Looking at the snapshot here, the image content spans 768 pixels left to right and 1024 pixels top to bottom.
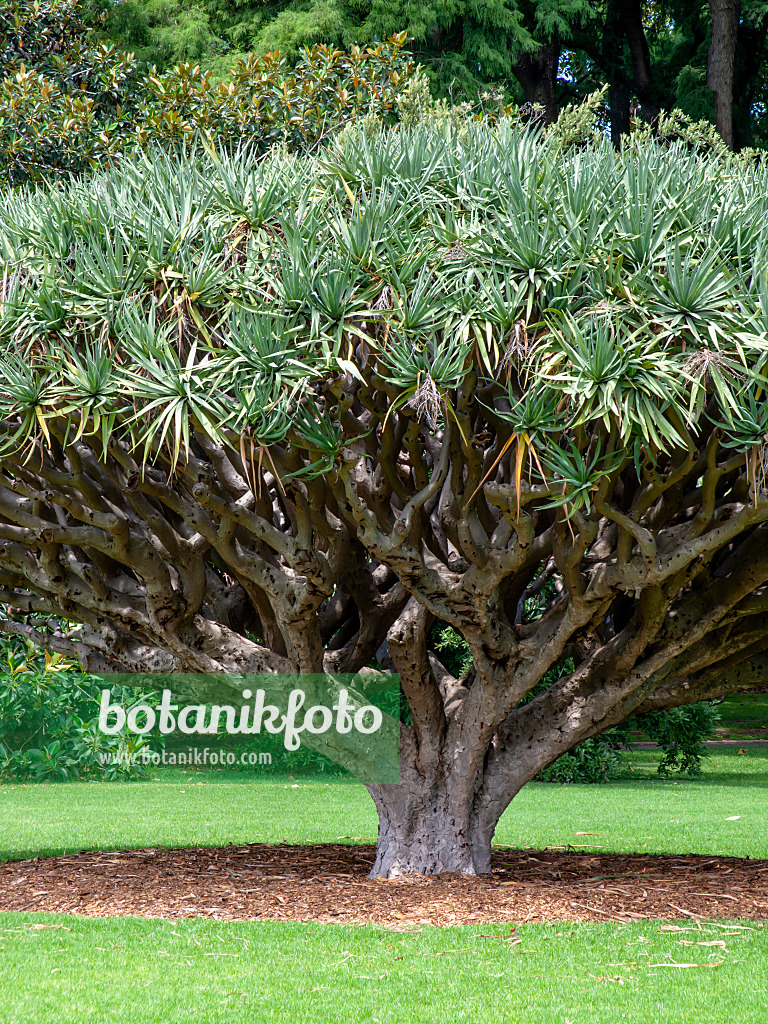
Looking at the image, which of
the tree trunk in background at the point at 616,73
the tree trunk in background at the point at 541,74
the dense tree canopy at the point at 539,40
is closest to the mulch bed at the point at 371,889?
the dense tree canopy at the point at 539,40

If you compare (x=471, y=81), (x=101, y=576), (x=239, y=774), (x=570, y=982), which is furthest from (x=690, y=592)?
(x=239, y=774)

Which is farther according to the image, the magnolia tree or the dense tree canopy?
the dense tree canopy

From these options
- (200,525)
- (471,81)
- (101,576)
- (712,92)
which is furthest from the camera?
(712,92)

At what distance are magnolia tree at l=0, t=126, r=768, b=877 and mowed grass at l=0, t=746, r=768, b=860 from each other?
13.1ft

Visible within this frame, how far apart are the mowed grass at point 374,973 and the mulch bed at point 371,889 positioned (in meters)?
0.35

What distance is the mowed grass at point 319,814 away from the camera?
11062 millimetres

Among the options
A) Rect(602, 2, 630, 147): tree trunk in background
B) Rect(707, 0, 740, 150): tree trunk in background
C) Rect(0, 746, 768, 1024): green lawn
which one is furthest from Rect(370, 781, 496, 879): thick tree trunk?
Rect(602, 2, 630, 147): tree trunk in background

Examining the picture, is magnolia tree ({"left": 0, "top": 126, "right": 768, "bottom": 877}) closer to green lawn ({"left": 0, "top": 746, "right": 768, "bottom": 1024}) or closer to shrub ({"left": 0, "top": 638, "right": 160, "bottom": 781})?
green lawn ({"left": 0, "top": 746, "right": 768, "bottom": 1024})

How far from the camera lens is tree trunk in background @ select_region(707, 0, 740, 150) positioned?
17.9 m

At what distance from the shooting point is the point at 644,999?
15.9 feet

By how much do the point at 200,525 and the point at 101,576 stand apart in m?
1.02

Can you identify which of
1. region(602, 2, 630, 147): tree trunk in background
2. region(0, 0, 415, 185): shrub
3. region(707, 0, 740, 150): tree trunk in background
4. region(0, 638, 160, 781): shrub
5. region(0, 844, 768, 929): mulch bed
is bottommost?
region(0, 844, 768, 929): mulch bed

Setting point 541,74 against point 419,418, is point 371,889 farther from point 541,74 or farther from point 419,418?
point 541,74

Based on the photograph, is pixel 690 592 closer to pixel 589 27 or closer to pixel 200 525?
pixel 200 525
